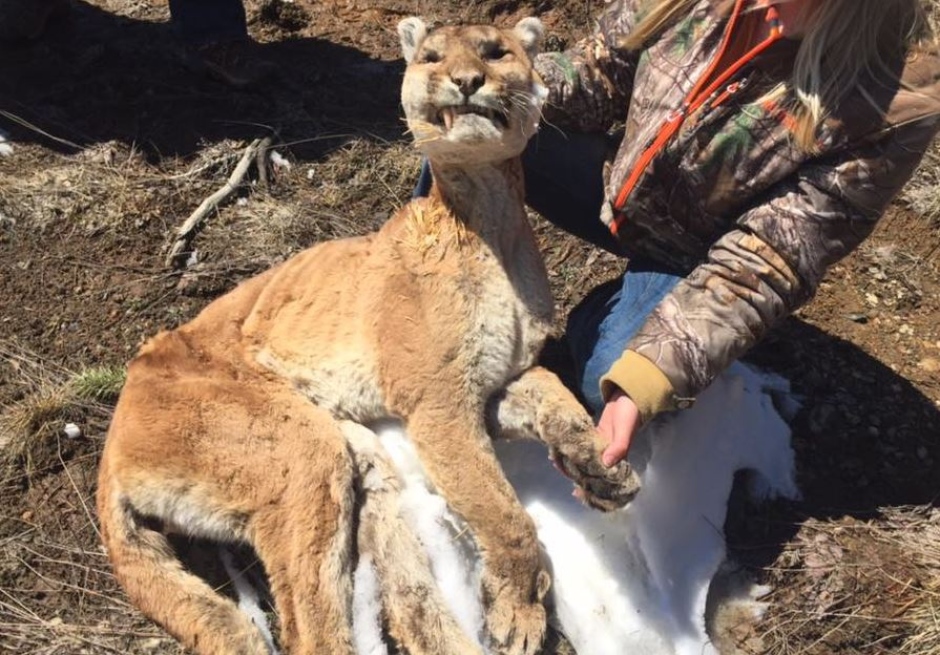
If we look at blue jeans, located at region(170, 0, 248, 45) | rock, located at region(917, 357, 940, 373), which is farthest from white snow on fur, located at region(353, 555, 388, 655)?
blue jeans, located at region(170, 0, 248, 45)

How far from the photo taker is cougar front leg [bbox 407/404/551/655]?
10.5 feet

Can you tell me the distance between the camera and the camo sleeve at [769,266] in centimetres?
309

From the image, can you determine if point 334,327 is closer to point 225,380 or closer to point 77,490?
point 225,380

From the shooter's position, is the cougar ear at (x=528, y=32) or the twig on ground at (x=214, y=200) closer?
the cougar ear at (x=528, y=32)

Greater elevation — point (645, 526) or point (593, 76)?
→ point (593, 76)

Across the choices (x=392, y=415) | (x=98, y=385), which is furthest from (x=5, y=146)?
(x=392, y=415)

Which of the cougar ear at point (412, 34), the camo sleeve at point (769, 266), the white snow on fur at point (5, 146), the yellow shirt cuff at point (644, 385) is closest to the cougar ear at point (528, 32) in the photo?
the cougar ear at point (412, 34)

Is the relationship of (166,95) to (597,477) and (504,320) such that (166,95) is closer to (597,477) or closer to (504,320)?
(504,320)

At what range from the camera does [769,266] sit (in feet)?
10.3

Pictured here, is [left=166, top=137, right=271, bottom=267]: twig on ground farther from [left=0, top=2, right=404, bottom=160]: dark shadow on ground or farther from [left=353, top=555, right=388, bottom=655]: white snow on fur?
[left=353, top=555, right=388, bottom=655]: white snow on fur

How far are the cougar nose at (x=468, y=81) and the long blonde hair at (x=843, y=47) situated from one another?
111 centimetres

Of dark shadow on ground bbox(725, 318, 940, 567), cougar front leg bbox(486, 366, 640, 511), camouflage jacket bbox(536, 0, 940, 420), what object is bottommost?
dark shadow on ground bbox(725, 318, 940, 567)

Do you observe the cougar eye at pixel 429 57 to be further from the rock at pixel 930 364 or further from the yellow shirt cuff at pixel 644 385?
the rock at pixel 930 364

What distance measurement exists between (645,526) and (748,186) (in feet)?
4.50
